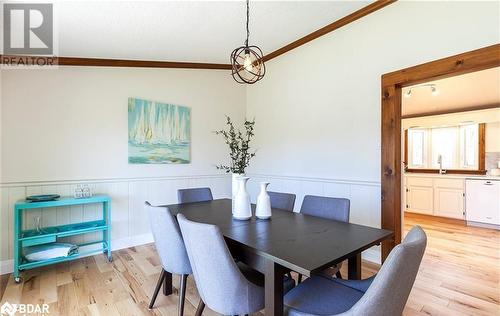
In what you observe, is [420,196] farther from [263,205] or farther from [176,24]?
[176,24]

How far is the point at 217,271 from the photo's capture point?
1.35 metres

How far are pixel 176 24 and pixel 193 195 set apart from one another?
1831 millimetres

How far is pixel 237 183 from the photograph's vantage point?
6.83 feet

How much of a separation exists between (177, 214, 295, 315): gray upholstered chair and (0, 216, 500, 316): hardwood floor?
82 cm

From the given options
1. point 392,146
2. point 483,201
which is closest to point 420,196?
point 483,201

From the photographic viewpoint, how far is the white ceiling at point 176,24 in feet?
7.75

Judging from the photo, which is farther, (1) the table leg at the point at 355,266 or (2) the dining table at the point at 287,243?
(1) the table leg at the point at 355,266

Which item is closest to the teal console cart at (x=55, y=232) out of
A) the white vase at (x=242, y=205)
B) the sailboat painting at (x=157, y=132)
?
the sailboat painting at (x=157, y=132)

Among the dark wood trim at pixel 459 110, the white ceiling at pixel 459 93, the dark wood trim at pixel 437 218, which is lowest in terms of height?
the dark wood trim at pixel 437 218

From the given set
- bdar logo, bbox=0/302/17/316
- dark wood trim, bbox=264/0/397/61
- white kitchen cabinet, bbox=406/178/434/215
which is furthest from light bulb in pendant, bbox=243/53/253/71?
white kitchen cabinet, bbox=406/178/434/215

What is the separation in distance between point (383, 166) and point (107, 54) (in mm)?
3451

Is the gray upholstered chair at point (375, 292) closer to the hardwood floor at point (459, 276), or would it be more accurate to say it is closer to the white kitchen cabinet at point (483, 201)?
the hardwood floor at point (459, 276)

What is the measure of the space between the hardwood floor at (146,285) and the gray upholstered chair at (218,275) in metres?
0.82

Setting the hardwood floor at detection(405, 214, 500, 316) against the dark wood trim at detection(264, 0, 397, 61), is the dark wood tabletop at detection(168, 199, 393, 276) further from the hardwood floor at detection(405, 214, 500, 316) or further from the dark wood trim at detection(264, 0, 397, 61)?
the dark wood trim at detection(264, 0, 397, 61)
